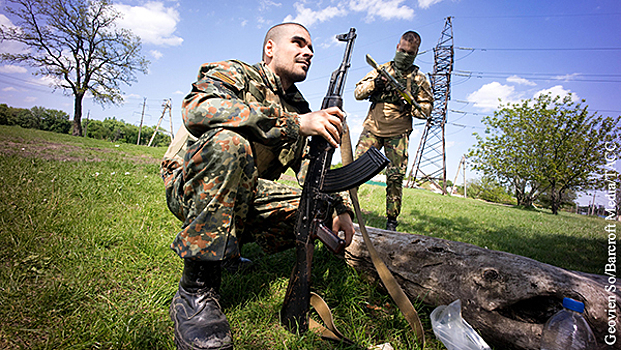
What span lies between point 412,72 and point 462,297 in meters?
3.83

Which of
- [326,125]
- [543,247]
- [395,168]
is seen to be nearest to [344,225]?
[326,125]

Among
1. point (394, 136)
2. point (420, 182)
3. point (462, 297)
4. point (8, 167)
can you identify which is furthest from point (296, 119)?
point (420, 182)

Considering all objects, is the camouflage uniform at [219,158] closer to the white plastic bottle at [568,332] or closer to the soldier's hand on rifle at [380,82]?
the white plastic bottle at [568,332]

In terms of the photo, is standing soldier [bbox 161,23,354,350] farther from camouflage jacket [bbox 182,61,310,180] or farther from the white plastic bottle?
the white plastic bottle

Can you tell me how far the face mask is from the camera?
4527 millimetres

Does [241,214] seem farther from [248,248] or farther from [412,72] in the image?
[412,72]

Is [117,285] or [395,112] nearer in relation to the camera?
[117,285]

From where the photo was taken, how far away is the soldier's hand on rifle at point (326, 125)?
5.53ft

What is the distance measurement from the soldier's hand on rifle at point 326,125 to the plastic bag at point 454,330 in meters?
1.31

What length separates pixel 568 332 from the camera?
1495mm

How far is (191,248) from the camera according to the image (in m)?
1.54

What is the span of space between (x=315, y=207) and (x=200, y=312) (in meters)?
0.89

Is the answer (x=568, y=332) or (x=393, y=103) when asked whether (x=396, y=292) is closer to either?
(x=568, y=332)

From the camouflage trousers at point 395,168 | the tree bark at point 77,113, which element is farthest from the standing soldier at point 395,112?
the tree bark at point 77,113
